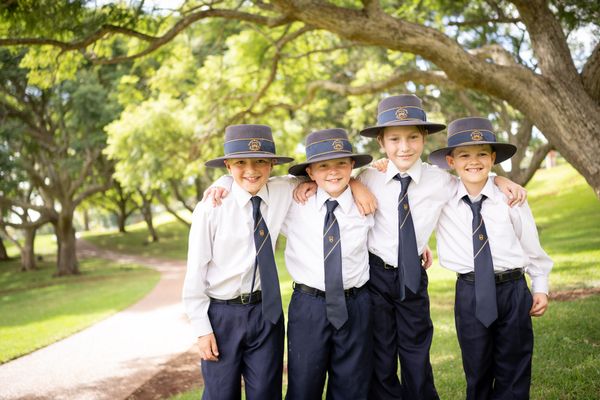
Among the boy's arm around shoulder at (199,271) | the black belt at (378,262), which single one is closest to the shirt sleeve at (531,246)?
the black belt at (378,262)

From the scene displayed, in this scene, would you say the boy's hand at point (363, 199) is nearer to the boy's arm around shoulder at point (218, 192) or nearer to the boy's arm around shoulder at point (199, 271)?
the boy's arm around shoulder at point (218, 192)

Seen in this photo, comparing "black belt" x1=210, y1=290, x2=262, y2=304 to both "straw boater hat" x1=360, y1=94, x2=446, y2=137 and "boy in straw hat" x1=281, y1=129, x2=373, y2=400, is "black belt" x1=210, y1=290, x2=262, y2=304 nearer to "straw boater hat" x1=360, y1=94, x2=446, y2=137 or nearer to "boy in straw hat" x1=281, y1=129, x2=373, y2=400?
"boy in straw hat" x1=281, y1=129, x2=373, y2=400

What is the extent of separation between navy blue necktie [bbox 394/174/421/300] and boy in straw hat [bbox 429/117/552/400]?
36cm

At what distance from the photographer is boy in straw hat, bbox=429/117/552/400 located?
11.1ft

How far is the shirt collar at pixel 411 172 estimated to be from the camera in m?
3.56

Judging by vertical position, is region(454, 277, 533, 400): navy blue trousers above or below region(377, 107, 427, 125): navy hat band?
below

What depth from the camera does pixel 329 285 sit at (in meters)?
3.19

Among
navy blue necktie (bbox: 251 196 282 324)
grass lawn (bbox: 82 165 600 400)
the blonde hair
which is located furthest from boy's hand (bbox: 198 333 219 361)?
grass lawn (bbox: 82 165 600 400)

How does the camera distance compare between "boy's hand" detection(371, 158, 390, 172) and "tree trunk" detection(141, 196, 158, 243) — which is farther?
"tree trunk" detection(141, 196, 158, 243)

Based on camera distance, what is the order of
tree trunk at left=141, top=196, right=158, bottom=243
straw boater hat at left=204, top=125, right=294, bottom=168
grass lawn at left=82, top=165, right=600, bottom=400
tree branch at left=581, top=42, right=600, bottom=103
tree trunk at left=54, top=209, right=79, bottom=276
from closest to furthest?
straw boater hat at left=204, top=125, right=294, bottom=168 → grass lawn at left=82, top=165, right=600, bottom=400 → tree branch at left=581, top=42, right=600, bottom=103 → tree trunk at left=54, top=209, right=79, bottom=276 → tree trunk at left=141, top=196, right=158, bottom=243

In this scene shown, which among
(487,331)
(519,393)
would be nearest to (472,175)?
(487,331)

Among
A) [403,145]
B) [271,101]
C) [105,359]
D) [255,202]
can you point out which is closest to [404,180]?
[403,145]

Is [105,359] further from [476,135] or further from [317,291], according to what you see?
[476,135]

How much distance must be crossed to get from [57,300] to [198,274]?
1356cm
